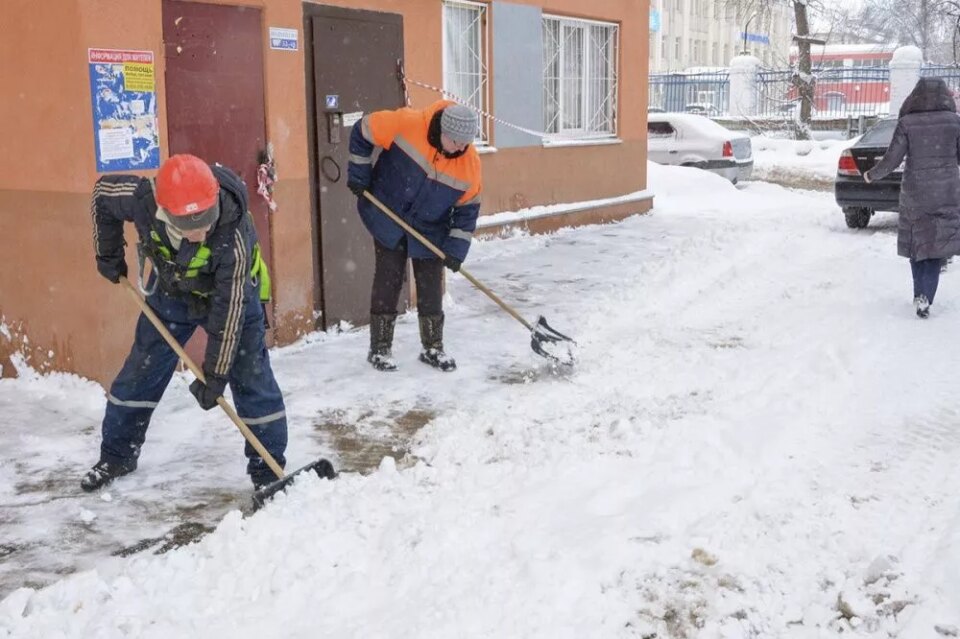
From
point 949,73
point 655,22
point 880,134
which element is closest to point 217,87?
point 880,134

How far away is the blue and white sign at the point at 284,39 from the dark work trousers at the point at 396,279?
53.4 inches

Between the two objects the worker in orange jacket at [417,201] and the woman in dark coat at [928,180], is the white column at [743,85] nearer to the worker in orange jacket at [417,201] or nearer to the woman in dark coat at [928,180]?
the woman in dark coat at [928,180]

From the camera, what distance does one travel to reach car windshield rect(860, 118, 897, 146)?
38.6 ft

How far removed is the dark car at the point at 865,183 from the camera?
11.2 metres

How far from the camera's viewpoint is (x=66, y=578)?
3.59 metres

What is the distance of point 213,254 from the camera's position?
13.1ft

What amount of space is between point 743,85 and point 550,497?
2710 cm

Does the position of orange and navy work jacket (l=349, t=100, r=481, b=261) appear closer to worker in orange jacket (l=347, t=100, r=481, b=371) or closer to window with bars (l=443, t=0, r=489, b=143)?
worker in orange jacket (l=347, t=100, r=481, b=371)

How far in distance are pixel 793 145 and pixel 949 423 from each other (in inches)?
833

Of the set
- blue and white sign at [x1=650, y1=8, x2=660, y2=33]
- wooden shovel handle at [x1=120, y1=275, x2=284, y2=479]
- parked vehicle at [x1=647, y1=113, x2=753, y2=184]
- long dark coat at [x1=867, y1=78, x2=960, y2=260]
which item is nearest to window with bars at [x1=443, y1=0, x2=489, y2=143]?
long dark coat at [x1=867, y1=78, x2=960, y2=260]

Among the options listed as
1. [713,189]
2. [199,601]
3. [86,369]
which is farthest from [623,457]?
[713,189]

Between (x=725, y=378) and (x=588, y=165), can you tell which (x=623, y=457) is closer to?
(x=725, y=378)

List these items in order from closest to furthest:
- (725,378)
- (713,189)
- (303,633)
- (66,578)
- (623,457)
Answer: (303,633)
(66,578)
(623,457)
(725,378)
(713,189)

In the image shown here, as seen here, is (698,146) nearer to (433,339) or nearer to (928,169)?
(928,169)
